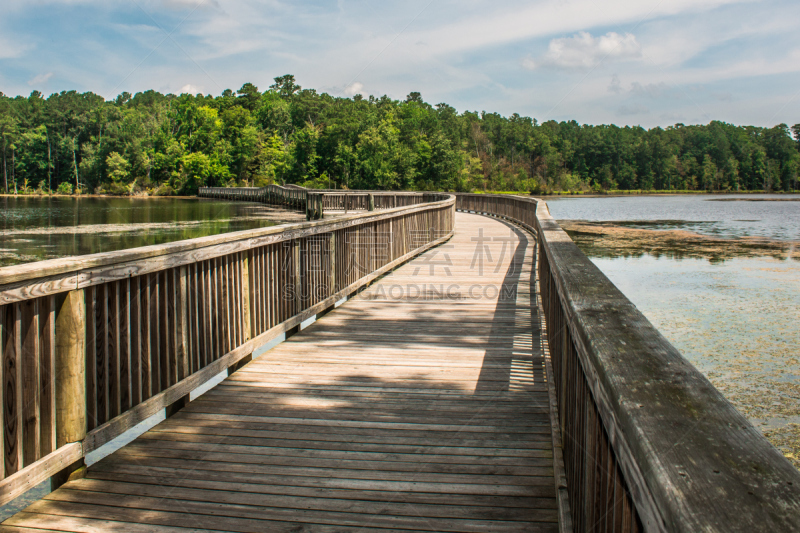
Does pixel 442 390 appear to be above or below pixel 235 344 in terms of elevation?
below

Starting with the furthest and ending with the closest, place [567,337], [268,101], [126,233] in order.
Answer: [268,101] < [126,233] < [567,337]

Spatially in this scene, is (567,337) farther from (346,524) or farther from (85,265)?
(85,265)

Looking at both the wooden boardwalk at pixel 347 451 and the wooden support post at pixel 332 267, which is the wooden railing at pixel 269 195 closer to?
the wooden support post at pixel 332 267

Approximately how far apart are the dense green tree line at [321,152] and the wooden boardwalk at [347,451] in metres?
73.8

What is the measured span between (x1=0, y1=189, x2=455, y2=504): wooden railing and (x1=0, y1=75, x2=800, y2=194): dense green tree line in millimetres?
73993

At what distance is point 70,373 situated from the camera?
8.79 feet

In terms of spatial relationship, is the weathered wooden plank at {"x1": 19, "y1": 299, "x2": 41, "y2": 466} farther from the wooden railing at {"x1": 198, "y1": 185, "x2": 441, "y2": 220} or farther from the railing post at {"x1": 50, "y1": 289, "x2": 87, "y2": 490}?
the wooden railing at {"x1": 198, "y1": 185, "x2": 441, "y2": 220}

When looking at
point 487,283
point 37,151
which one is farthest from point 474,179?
point 487,283

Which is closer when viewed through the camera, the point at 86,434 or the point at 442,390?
the point at 86,434

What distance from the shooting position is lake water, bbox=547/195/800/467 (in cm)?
716

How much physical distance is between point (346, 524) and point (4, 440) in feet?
4.63

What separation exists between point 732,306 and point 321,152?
77.9 metres

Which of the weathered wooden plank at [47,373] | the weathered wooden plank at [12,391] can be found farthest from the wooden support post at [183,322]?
the weathered wooden plank at [12,391]

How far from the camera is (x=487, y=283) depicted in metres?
8.82
